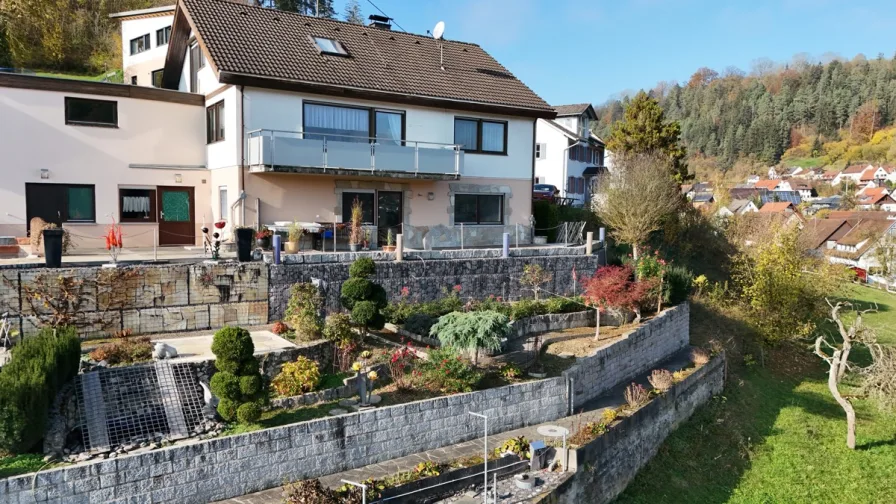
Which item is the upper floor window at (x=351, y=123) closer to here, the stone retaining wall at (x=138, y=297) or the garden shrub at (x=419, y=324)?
the stone retaining wall at (x=138, y=297)

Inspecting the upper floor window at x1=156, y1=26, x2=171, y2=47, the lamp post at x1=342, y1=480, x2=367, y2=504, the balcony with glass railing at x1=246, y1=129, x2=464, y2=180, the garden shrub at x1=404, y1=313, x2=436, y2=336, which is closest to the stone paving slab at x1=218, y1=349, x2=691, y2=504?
the lamp post at x1=342, y1=480, x2=367, y2=504

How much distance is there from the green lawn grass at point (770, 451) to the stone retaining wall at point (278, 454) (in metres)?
3.63

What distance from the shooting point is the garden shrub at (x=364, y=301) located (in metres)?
14.2

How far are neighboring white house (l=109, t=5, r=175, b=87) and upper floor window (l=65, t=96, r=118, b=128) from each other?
36.3ft

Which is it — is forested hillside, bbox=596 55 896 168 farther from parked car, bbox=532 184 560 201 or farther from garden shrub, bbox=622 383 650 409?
garden shrub, bbox=622 383 650 409

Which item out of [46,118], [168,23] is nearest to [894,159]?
[168,23]

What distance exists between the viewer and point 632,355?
17094 millimetres

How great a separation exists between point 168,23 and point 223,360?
2609 centimetres

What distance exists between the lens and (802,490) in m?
15.0

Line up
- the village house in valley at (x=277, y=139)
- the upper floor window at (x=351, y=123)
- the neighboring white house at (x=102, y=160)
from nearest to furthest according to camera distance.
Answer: the neighboring white house at (x=102, y=160) → the village house in valley at (x=277, y=139) → the upper floor window at (x=351, y=123)

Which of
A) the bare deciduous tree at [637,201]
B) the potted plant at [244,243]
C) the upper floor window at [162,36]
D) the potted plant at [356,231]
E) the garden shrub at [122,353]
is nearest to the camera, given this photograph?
the garden shrub at [122,353]

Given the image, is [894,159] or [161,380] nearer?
[161,380]

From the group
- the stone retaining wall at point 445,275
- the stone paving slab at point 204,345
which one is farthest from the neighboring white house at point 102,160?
the stone paving slab at point 204,345

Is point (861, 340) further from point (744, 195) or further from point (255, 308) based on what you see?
point (744, 195)
